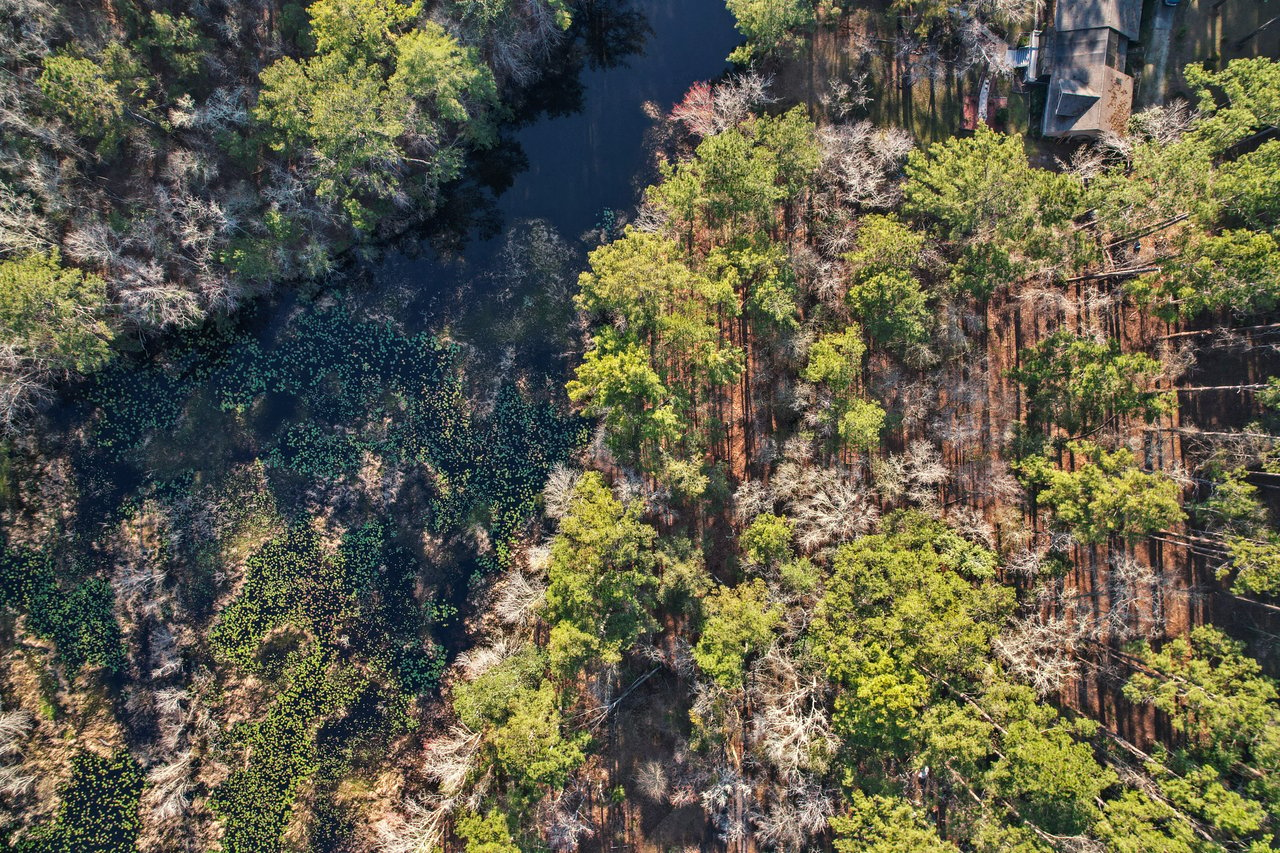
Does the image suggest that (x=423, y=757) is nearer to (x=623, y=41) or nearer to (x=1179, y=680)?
(x=1179, y=680)

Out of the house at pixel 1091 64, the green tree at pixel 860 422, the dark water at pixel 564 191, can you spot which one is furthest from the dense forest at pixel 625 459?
the house at pixel 1091 64

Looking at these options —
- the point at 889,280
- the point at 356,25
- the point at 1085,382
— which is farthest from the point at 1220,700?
the point at 356,25

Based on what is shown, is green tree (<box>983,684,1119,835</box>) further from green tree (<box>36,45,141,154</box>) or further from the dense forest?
green tree (<box>36,45,141,154</box>)

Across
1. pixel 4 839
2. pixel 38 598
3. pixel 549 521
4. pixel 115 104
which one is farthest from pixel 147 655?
pixel 115 104

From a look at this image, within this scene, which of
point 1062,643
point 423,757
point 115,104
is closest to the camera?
point 115,104

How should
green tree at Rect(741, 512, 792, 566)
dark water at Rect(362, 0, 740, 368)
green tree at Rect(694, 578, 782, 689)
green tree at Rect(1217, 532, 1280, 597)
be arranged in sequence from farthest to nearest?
dark water at Rect(362, 0, 740, 368) < green tree at Rect(741, 512, 792, 566) < green tree at Rect(694, 578, 782, 689) < green tree at Rect(1217, 532, 1280, 597)

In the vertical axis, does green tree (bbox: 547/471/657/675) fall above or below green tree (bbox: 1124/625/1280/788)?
above

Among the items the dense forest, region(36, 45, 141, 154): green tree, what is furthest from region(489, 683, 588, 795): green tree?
region(36, 45, 141, 154): green tree
